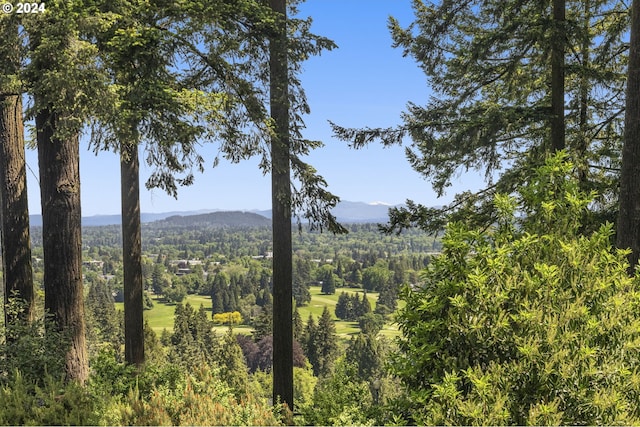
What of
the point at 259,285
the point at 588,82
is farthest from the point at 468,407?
the point at 259,285

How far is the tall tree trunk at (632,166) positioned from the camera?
5332 millimetres

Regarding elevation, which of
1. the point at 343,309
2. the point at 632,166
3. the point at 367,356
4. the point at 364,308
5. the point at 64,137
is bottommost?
the point at 343,309

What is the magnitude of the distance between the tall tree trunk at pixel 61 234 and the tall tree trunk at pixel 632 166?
640 centimetres

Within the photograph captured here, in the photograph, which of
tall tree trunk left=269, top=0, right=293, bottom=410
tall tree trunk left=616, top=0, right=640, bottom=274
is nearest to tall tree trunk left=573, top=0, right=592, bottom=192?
tall tree trunk left=616, top=0, right=640, bottom=274

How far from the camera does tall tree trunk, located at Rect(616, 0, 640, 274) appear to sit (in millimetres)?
5332

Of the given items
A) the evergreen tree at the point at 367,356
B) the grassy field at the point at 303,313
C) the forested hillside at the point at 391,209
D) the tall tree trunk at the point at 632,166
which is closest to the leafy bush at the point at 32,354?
the forested hillside at the point at 391,209

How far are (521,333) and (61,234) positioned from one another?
529 centimetres

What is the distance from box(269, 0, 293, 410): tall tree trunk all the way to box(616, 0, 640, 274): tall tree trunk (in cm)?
433

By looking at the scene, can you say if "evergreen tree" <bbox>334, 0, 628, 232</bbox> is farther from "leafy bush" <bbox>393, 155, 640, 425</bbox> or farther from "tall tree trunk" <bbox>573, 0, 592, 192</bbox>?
"leafy bush" <bbox>393, 155, 640, 425</bbox>

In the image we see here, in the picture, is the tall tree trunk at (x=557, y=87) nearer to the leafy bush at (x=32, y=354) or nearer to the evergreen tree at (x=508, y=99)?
the evergreen tree at (x=508, y=99)

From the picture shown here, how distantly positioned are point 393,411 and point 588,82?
7.40 meters

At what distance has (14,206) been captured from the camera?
751 cm

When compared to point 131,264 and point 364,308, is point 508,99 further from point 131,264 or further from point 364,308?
point 364,308

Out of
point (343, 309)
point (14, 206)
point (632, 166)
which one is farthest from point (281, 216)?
point (343, 309)
